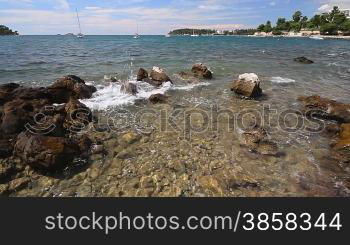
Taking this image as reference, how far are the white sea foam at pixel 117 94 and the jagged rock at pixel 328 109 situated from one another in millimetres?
7492

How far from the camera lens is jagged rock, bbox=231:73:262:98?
14117mm

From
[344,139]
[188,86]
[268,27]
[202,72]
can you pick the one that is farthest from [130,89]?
[268,27]

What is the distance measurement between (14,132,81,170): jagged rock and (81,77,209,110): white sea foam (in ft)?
17.0

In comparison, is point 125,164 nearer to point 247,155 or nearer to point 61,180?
point 61,180

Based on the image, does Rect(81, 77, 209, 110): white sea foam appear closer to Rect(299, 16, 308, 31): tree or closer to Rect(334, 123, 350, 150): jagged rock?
Rect(334, 123, 350, 150): jagged rock

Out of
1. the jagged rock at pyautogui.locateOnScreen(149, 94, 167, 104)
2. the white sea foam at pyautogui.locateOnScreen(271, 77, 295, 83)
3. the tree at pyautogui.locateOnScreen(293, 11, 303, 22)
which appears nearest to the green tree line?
the tree at pyautogui.locateOnScreen(293, 11, 303, 22)

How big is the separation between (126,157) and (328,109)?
9.55 metres

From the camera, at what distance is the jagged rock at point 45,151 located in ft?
22.1

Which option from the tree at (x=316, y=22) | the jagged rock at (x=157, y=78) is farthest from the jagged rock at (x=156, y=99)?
the tree at (x=316, y=22)

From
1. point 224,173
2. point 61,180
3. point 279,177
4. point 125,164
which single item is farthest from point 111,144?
point 279,177

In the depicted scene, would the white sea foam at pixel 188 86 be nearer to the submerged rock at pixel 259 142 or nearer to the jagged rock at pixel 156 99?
the jagged rock at pixel 156 99

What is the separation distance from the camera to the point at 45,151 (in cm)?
679

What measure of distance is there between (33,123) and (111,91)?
6.97m

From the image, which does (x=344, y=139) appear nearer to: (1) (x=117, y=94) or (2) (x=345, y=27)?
(1) (x=117, y=94)
